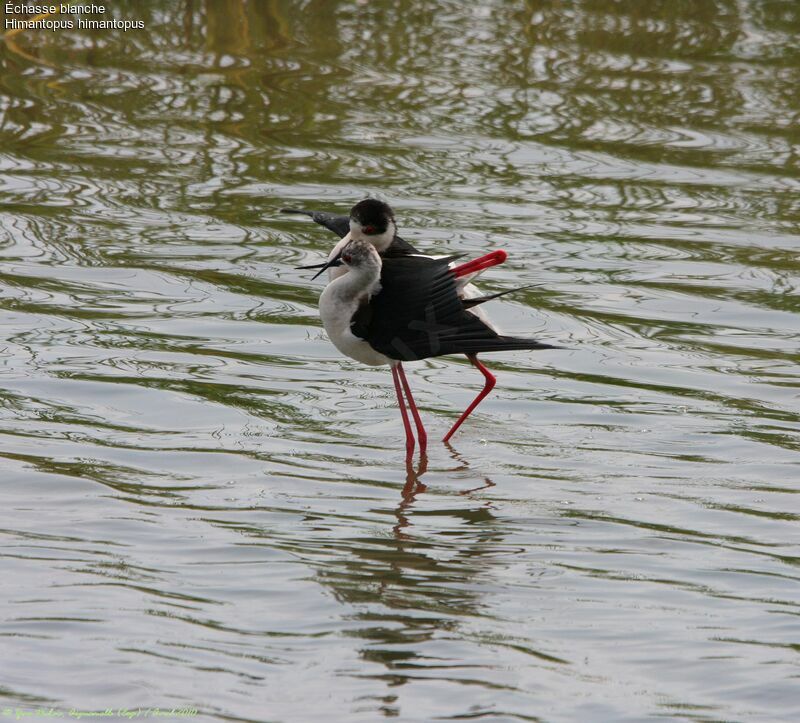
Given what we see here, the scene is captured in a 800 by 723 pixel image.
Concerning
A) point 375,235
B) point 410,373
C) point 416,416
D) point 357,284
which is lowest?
point 410,373

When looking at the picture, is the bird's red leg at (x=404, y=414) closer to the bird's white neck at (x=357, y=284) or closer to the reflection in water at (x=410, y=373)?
the reflection in water at (x=410, y=373)

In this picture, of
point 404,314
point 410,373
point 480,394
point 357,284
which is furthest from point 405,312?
point 410,373

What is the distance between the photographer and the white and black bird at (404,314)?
6391 millimetres

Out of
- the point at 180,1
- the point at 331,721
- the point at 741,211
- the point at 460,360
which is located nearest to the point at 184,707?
the point at 331,721

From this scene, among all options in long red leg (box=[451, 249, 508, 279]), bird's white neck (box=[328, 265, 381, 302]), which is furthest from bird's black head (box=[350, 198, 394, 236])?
long red leg (box=[451, 249, 508, 279])

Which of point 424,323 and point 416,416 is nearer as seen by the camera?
point 424,323

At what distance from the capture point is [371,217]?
6.70m

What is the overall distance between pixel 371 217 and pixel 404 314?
21.3 inches

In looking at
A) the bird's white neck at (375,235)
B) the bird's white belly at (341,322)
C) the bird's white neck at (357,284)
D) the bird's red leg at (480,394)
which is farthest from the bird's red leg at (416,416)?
the bird's white neck at (375,235)

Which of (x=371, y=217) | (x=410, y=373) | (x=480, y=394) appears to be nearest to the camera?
(x=371, y=217)

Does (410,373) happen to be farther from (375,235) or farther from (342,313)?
(342,313)

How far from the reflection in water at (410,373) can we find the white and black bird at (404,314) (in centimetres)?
47

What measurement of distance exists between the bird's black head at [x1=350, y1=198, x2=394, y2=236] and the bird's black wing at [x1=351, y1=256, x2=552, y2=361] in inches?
13.3

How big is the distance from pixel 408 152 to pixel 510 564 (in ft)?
21.6
